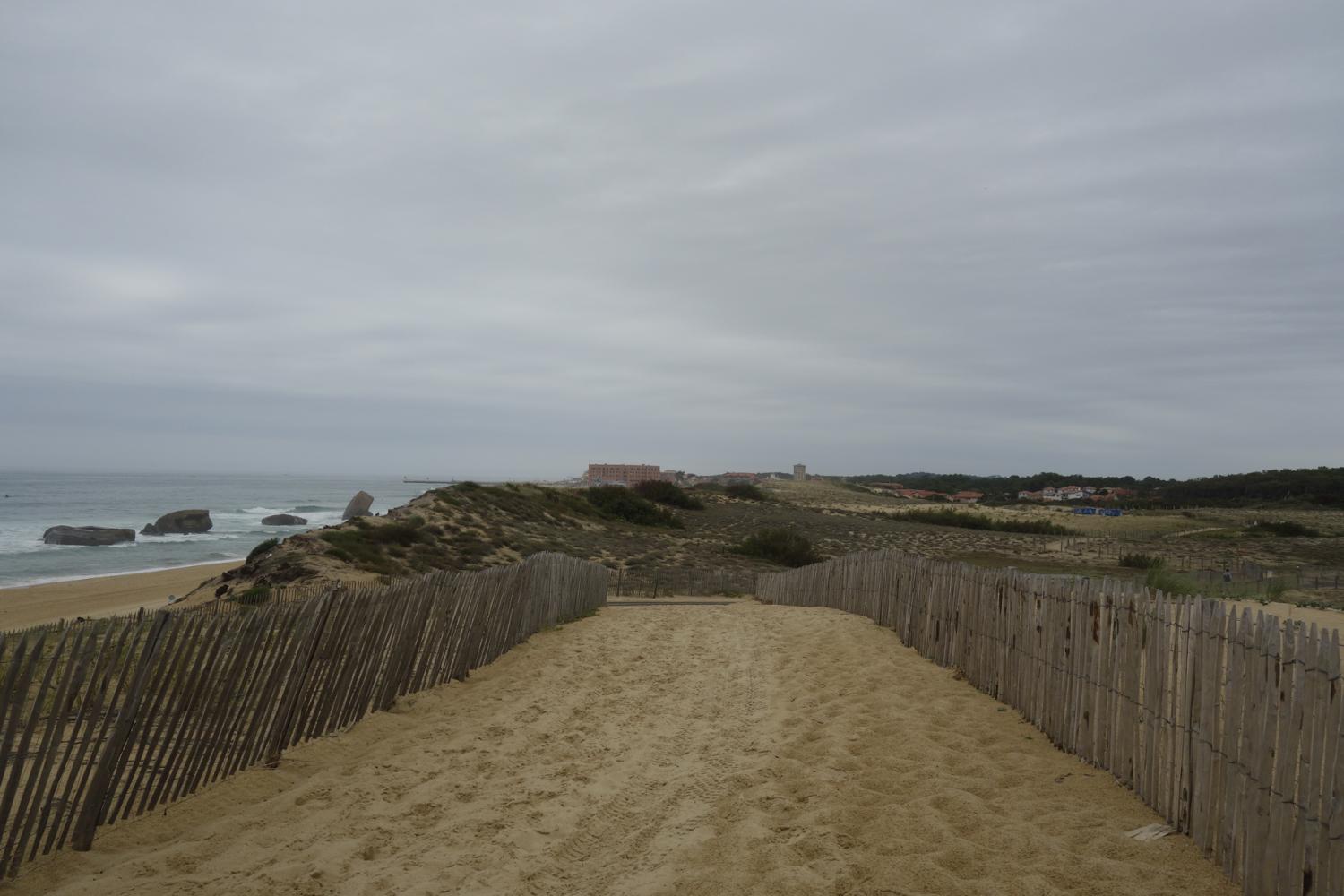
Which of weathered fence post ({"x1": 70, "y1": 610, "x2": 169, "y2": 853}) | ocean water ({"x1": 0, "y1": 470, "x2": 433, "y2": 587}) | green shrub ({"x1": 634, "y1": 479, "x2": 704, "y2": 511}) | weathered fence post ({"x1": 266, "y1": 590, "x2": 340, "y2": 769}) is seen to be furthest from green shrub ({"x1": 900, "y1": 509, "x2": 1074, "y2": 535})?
weathered fence post ({"x1": 70, "y1": 610, "x2": 169, "y2": 853})

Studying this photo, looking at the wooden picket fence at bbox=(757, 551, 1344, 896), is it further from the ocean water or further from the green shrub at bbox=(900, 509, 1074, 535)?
the green shrub at bbox=(900, 509, 1074, 535)

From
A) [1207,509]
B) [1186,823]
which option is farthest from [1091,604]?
[1207,509]

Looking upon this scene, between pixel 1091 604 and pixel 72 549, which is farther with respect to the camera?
pixel 72 549

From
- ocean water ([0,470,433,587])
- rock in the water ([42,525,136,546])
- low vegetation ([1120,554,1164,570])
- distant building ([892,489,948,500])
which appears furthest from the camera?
distant building ([892,489,948,500])

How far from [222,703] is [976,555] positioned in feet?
129

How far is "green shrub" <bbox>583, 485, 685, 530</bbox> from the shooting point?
48219mm

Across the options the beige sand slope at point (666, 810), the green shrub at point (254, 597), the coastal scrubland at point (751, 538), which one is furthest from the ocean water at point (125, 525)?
the beige sand slope at point (666, 810)

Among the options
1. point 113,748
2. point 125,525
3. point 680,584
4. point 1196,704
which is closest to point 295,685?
point 113,748

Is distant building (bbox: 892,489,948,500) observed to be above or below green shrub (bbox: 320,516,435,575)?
above

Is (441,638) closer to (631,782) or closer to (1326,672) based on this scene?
(631,782)

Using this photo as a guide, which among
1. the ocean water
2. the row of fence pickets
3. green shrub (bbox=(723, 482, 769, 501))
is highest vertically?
green shrub (bbox=(723, 482, 769, 501))

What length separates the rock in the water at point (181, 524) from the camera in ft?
178

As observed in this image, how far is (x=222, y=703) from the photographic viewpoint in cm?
539

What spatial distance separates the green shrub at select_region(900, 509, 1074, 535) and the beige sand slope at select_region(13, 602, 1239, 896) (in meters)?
53.4
